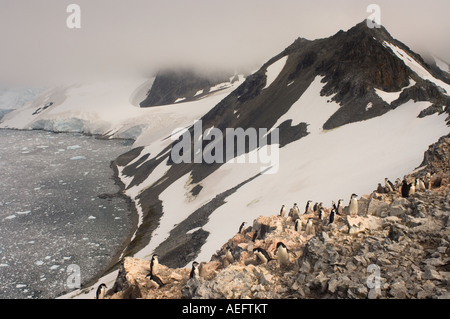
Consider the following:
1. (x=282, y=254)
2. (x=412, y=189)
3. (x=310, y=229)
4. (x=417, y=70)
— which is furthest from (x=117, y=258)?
(x=417, y=70)

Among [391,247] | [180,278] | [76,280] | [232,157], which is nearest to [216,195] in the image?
[232,157]

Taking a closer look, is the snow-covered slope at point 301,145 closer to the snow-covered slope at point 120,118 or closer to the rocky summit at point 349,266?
the rocky summit at point 349,266

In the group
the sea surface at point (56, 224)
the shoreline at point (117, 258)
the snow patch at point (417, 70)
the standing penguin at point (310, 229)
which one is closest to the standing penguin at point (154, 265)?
the standing penguin at point (310, 229)

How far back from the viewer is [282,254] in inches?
568

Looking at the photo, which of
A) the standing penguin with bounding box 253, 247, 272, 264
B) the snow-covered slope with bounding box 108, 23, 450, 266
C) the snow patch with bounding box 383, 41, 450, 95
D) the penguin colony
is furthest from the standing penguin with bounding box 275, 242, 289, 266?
the snow patch with bounding box 383, 41, 450, 95

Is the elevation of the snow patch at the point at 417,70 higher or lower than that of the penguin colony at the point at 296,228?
higher

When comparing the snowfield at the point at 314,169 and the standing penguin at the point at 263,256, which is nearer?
the standing penguin at the point at 263,256

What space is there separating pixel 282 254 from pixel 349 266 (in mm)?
2991

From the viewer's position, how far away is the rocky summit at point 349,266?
11.1 meters

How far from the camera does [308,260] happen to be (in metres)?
13.5

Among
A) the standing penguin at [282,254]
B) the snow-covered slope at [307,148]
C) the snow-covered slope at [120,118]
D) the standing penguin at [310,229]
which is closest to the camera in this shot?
the standing penguin at [282,254]

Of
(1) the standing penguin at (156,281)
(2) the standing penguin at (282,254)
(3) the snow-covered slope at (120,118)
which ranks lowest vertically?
(3) the snow-covered slope at (120,118)

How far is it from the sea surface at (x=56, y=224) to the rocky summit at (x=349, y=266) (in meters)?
25.4

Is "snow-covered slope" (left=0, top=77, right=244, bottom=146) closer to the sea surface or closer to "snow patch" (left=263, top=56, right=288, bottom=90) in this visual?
the sea surface
